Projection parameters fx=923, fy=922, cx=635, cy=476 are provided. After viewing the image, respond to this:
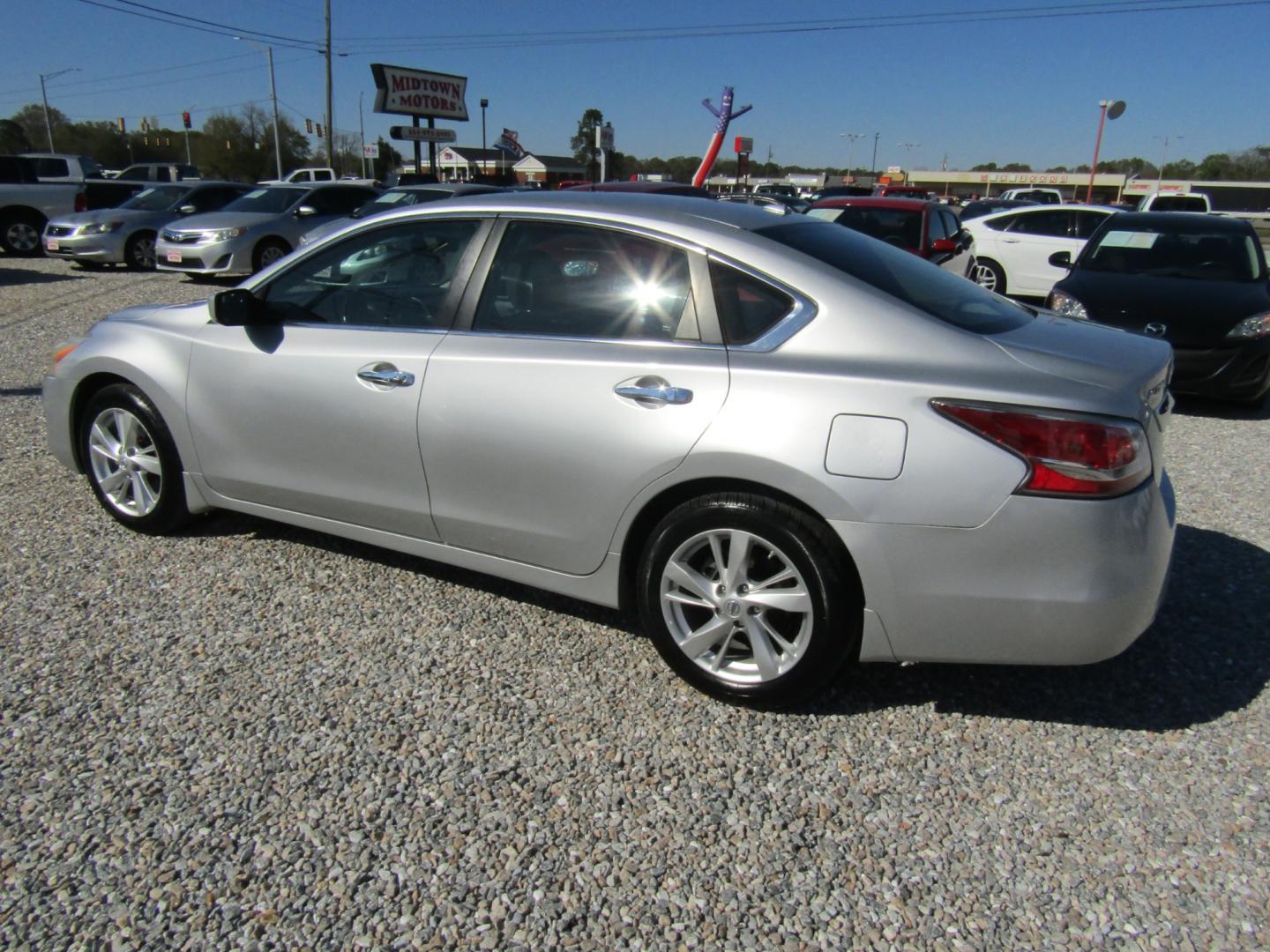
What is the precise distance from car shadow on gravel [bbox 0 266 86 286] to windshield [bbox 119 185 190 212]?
7.82 feet

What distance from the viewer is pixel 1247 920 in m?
2.15

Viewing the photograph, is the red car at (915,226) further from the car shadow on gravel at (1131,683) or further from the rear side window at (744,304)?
the rear side window at (744,304)

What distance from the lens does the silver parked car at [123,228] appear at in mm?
15938

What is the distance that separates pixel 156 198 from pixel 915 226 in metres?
14.7

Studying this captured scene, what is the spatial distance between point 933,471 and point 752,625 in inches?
29.7

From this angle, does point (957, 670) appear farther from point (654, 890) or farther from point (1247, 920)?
point (654, 890)

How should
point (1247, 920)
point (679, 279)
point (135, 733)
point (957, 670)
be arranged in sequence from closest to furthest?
point (1247, 920)
point (135, 733)
point (679, 279)
point (957, 670)

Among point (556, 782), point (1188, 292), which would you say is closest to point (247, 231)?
point (1188, 292)

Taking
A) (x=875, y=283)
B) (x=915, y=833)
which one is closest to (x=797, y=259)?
(x=875, y=283)

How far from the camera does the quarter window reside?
3.05 m

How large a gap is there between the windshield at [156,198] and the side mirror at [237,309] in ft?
51.3

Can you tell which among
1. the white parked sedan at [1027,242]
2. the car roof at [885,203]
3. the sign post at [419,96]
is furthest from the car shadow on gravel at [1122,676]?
the sign post at [419,96]

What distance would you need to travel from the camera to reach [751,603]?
2.88 m

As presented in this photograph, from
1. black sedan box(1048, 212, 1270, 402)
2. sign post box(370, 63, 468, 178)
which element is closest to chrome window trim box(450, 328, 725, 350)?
black sedan box(1048, 212, 1270, 402)
